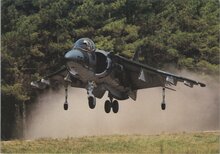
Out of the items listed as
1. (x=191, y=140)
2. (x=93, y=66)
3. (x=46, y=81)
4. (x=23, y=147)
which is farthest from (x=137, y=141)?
(x=93, y=66)

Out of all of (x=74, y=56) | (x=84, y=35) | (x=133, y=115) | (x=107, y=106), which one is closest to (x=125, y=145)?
(x=133, y=115)

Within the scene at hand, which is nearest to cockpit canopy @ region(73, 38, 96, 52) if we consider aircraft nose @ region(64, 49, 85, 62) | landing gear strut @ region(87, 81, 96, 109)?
aircraft nose @ region(64, 49, 85, 62)

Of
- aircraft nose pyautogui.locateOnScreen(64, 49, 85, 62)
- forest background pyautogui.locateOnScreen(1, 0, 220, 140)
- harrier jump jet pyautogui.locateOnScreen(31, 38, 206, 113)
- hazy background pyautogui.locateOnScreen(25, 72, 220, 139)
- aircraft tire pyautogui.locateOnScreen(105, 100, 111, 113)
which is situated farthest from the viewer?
forest background pyautogui.locateOnScreen(1, 0, 220, 140)

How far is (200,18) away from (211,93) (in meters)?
5.42

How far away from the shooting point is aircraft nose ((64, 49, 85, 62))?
22625 millimetres

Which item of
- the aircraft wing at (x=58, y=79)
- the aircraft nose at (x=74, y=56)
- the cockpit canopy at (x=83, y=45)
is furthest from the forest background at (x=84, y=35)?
the aircraft nose at (x=74, y=56)

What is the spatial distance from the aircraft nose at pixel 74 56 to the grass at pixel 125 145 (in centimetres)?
953

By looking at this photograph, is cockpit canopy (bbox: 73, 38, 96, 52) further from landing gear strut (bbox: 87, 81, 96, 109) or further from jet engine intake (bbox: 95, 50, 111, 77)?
landing gear strut (bbox: 87, 81, 96, 109)

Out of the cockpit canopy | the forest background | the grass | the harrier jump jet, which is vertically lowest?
the grass

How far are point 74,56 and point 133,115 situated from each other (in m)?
16.1

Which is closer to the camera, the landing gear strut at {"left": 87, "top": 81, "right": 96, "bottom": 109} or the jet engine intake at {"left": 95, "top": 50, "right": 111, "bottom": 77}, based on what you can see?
the landing gear strut at {"left": 87, "top": 81, "right": 96, "bottom": 109}

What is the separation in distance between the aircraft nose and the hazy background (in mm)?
14033

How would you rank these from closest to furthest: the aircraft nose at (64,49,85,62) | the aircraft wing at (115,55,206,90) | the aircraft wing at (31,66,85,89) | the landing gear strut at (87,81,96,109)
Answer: the landing gear strut at (87,81,96,109), the aircraft nose at (64,49,85,62), the aircraft wing at (115,55,206,90), the aircraft wing at (31,66,85,89)

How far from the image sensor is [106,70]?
24.4 meters
